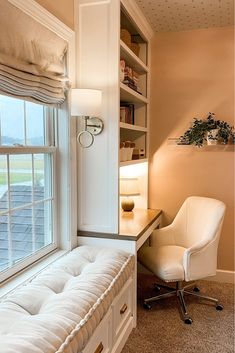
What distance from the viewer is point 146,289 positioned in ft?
10.3

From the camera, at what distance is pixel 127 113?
3139mm

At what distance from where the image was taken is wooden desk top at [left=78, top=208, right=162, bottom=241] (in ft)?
8.21

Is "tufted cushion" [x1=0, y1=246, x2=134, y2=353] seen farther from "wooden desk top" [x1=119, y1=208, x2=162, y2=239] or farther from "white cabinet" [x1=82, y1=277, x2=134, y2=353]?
"wooden desk top" [x1=119, y1=208, x2=162, y2=239]

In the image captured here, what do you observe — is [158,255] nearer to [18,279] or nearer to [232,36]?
[18,279]

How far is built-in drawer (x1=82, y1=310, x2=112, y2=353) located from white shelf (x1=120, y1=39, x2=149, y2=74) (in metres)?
1.95

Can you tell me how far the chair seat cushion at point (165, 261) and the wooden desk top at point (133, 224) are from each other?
27 centimetres

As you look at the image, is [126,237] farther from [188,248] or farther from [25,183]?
[25,183]

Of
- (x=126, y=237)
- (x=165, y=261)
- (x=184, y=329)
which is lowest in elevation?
(x=184, y=329)

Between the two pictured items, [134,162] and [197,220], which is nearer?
[134,162]

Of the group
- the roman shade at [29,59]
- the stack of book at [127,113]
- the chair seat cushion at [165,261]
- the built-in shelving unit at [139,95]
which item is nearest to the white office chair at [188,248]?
the chair seat cushion at [165,261]

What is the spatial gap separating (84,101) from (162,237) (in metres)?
1.55

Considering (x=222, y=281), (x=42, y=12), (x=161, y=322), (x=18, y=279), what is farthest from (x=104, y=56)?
(x=222, y=281)

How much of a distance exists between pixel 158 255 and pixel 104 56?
1.68 metres

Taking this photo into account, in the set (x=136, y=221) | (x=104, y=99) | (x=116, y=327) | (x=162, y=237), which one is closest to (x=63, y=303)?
(x=116, y=327)
